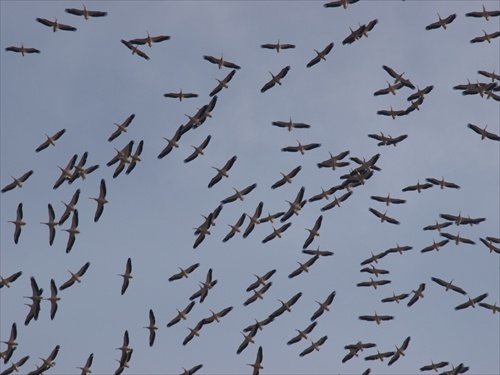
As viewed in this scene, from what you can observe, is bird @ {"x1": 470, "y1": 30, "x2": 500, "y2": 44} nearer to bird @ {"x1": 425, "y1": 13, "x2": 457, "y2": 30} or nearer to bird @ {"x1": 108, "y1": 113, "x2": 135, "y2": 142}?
bird @ {"x1": 425, "y1": 13, "x2": 457, "y2": 30}

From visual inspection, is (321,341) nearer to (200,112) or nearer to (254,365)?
(254,365)

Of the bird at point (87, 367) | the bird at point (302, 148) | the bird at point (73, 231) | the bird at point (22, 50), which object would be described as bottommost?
the bird at point (87, 367)

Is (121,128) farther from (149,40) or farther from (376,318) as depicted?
(376,318)

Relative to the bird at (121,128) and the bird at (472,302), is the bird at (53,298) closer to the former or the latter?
the bird at (121,128)

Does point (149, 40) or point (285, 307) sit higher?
point (149, 40)

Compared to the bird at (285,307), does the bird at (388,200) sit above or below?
above

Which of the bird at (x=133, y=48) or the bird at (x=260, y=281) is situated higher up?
the bird at (x=133, y=48)

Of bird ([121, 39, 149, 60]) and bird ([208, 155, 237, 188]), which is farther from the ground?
bird ([121, 39, 149, 60])

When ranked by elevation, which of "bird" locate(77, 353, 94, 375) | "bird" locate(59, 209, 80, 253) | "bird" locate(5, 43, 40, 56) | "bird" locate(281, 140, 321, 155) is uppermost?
"bird" locate(5, 43, 40, 56)

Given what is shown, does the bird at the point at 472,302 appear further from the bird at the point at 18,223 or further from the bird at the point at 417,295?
the bird at the point at 18,223

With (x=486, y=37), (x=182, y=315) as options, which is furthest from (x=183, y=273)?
(x=486, y=37)

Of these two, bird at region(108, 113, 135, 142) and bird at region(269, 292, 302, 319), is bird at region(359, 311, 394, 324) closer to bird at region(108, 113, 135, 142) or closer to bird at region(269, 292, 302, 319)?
bird at region(269, 292, 302, 319)
